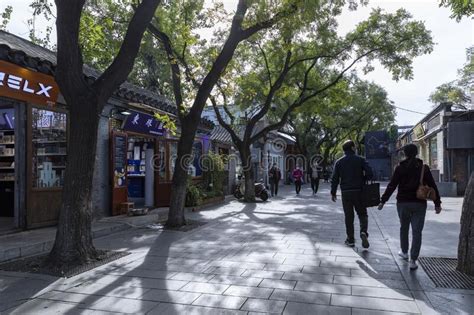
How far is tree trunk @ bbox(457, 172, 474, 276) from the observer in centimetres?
515

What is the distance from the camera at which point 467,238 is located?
17.1ft

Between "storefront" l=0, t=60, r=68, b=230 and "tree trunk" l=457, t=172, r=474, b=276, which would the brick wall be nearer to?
"tree trunk" l=457, t=172, r=474, b=276

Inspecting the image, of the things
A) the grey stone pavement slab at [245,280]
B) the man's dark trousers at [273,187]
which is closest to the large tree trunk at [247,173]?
the man's dark trousers at [273,187]

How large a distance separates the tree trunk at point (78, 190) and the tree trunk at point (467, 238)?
5.22 metres

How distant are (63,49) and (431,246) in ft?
22.3

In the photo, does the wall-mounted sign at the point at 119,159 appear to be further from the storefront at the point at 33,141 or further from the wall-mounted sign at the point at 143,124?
the storefront at the point at 33,141

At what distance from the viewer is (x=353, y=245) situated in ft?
23.6

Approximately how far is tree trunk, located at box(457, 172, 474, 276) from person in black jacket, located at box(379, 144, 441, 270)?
419mm

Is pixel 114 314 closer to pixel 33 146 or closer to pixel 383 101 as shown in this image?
pixel 33 146

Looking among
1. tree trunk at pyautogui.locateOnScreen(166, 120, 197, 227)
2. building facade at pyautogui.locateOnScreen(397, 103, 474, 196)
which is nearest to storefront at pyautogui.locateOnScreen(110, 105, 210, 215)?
tree trunk at pyautogui.locateOnScreen(166, 120, 197, 227)

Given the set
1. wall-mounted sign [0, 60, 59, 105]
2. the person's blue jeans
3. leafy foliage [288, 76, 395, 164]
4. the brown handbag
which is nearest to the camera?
the brown handbag

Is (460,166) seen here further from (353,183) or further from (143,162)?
(143,162)

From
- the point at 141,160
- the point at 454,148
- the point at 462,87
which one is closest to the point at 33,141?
the point at 141,160

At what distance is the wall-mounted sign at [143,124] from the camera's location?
10.9m
